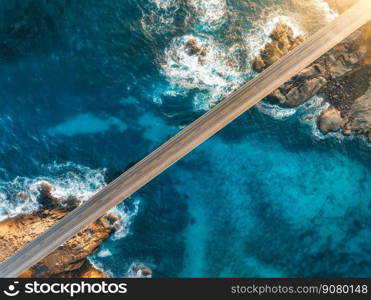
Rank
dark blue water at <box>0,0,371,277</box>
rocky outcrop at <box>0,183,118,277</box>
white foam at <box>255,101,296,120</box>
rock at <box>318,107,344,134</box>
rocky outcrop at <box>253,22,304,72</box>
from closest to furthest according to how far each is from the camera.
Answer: dark blue water at <box>0,0,371,277</box>, rocky outcrop at <box>0,183,118,277</box>, rocky outcrop at <box>253,22,304,72</box>, white foam at <box>255,101,296,120</box>, rock at <box>318,107,344,134</box>

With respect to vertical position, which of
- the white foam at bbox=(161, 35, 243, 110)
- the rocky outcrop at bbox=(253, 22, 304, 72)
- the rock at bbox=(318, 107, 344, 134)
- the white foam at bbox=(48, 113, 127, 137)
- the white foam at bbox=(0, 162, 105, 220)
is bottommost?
the white foam at bbox=(0, 162, 105, 220)

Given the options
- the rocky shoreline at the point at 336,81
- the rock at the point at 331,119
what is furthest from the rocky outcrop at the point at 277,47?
the rock at the point at 331,119

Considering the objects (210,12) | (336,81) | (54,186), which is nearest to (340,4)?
(336,81)

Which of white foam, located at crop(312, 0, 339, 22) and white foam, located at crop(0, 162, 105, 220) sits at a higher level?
white foam, located at crop(312, 0, 339, 22)

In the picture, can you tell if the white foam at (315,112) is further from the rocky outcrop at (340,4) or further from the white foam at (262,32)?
the rocky outcrop at (340,4)

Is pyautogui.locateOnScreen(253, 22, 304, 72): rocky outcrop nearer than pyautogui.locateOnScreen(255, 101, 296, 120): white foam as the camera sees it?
Yes

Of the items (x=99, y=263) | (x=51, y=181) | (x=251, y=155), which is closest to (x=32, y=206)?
(x=51, y=181)

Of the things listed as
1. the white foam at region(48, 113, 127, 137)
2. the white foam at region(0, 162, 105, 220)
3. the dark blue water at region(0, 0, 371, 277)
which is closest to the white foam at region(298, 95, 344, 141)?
the dark blue water at region(0, 0, 371, 277)

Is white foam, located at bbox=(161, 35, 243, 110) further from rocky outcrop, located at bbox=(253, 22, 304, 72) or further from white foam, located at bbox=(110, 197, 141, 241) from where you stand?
white foam, located at bbox=(110, 197, 141, 241)
